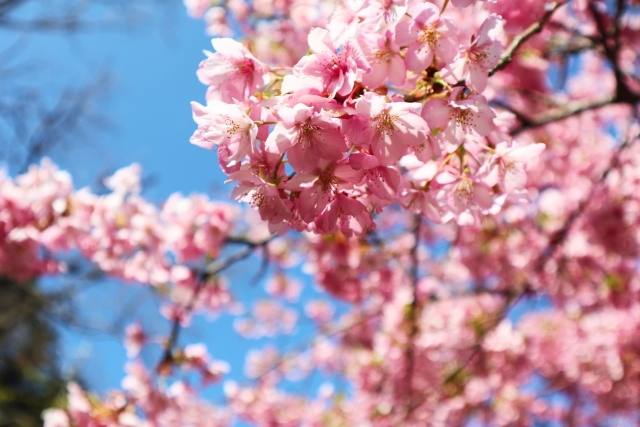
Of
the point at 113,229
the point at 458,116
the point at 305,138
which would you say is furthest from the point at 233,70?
the point at 113,229

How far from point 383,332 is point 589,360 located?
3162 millimetres

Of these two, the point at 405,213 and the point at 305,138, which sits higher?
the point at 305,138

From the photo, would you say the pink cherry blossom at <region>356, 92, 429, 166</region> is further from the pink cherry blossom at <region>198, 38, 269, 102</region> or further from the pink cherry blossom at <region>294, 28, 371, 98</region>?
the pink cherry blossom at <region>198, 38, 269, 102</region>

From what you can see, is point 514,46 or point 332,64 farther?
point 514,46

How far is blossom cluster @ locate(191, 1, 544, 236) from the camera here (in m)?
0.90

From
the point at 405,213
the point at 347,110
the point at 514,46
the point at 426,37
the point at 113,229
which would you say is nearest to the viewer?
the point at 347,110

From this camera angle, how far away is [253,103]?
3.40 ft

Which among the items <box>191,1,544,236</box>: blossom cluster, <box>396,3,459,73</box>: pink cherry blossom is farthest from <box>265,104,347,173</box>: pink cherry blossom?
<box>396,3,459,73</box>: pink cherry blossom

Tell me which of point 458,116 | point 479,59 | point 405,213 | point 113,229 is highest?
point 479,59

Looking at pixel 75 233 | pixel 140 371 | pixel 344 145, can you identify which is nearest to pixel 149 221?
pixel 75 233

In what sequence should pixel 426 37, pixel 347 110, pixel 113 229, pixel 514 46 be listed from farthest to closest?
pixel 113 229 < pixel 514 46 < pixel 426 37 < pixel 347 110

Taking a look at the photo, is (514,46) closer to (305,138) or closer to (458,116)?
(458,116)

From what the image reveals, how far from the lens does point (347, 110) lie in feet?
2.90

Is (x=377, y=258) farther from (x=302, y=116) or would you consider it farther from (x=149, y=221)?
(x=302, y=116)
